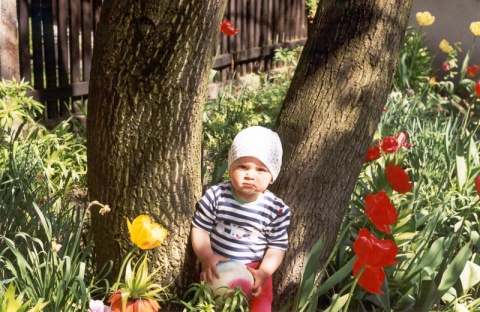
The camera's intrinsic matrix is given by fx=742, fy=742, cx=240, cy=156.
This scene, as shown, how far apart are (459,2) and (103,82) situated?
22.2ft

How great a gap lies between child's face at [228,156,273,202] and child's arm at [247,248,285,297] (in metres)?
0.22

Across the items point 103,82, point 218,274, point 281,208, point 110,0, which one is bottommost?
point 218,274

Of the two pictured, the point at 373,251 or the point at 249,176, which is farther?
the point at 249,176

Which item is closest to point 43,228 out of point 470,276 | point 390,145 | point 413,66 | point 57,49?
point 390,145

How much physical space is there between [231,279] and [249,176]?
1.22 feet

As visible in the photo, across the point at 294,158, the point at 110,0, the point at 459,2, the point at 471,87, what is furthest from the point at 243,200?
the point at 459,2

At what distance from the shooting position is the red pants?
2723 mm

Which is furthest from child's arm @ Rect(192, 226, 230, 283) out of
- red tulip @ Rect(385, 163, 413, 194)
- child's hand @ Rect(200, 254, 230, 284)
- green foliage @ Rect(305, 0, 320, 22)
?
green foliage @ Rect(305, 0, 320, 22)

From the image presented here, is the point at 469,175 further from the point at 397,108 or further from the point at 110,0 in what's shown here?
the point at 110,0

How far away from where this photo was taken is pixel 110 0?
2.60 metres

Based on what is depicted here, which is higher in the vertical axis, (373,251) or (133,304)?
(373,251)

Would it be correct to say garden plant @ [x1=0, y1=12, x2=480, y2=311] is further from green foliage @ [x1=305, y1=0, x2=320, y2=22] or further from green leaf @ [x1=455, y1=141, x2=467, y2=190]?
green foliage @ [x1=305, y1=0, x2=320, y2=22]

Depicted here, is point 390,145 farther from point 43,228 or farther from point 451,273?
point 43,228

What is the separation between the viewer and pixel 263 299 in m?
2.74
